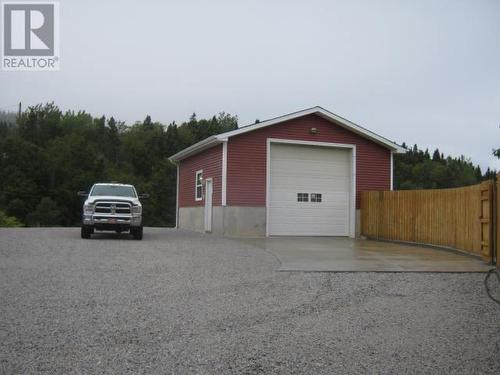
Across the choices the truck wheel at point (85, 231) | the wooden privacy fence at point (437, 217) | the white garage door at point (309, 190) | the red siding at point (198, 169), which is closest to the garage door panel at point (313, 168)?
the white garage door at point (309, 190)

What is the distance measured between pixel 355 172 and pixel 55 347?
1788 centimetres

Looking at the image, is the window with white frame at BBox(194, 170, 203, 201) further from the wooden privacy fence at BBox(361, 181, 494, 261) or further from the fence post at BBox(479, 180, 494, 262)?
the fence post at BBox(479, 180, 494, 262)

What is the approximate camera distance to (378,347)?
5.53 m

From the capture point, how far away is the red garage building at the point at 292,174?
789 inches

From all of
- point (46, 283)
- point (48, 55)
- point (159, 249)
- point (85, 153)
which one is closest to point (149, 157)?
point (85, 153)

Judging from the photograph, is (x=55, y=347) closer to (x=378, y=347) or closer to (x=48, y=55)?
(x=378, y=347)

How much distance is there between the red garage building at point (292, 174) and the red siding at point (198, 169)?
0.04m

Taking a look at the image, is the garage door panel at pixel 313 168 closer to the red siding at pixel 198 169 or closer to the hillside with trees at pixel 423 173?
the red siding at pixel 198 169

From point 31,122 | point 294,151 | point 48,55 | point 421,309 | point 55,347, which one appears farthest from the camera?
point 31,122

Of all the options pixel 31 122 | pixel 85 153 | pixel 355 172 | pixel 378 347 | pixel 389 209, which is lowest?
pixel 378 347

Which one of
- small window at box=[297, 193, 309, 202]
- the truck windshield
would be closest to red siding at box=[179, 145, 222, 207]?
small window at box=[297, 193, 309, 202]

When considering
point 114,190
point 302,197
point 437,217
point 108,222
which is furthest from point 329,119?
point 108,222

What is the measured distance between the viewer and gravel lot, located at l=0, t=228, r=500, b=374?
16.3 feet

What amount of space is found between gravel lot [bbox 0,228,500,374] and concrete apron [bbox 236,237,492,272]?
639 mm
